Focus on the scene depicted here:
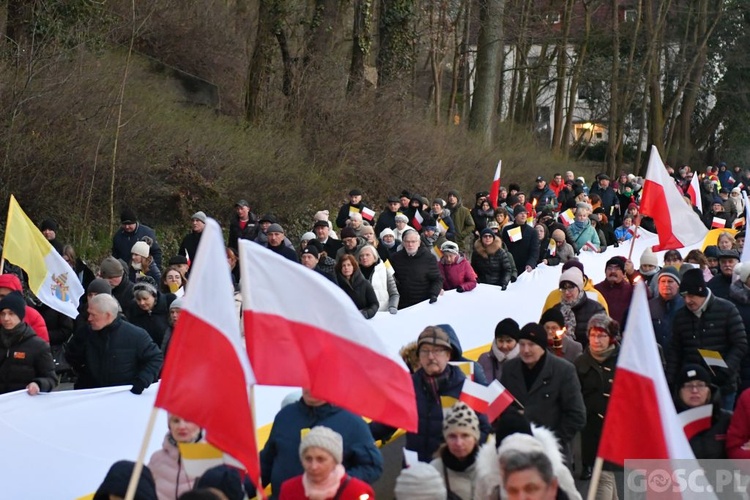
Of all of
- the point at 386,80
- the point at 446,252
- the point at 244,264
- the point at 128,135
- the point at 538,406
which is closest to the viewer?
the point at 244,264

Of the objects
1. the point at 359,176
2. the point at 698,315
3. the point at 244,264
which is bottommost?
the point at 359,176

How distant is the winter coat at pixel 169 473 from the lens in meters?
6.63

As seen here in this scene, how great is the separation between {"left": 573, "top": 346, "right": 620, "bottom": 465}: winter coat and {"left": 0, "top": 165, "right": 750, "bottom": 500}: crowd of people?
0.01 m

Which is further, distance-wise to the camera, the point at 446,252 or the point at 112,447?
the point at 446,252

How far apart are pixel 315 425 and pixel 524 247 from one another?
11.0 meters

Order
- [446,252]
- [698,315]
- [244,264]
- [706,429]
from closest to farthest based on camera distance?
[244,264]
[706,429]
[698,315]
[446,252]

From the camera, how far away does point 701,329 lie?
10.6m

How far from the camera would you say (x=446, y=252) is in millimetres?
15461

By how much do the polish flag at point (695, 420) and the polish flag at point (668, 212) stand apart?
5.78 meters

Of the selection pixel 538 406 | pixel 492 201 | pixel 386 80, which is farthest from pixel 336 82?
pixel 538 406

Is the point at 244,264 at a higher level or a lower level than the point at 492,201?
higher

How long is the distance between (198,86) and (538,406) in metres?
21.0

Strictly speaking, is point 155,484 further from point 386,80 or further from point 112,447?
point 386,80

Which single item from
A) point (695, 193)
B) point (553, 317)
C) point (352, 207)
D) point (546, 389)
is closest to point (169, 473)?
point (546, 389)
